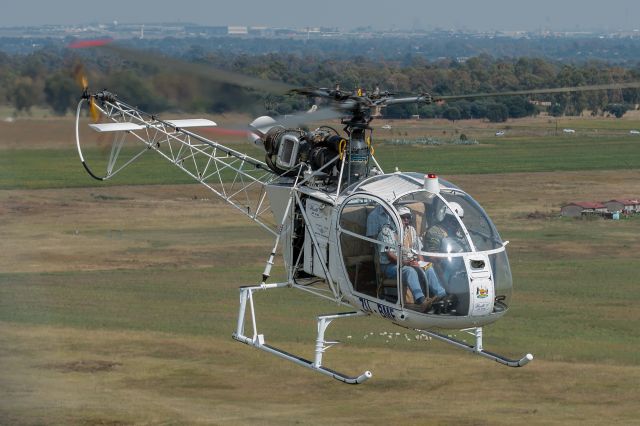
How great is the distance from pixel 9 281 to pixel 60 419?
1616 cm

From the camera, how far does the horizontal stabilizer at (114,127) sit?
78.4 ft

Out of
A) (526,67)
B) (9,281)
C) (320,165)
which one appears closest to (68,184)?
(9,281)

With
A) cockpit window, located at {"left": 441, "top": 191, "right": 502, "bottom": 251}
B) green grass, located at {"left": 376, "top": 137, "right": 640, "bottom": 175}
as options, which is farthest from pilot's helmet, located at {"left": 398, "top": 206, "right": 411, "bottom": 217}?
green grass, located at {"left": 376, "top": 137, "right": 640, "bottom": 175}

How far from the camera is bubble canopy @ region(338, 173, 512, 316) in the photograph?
18.5 meters

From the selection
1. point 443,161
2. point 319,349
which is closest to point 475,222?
point 319,349

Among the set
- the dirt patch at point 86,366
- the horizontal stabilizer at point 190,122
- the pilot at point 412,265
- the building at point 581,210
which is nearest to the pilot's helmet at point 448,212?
the pilot at point 412,265

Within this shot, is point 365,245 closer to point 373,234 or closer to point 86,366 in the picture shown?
point 373,234

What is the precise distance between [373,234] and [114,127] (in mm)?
6863

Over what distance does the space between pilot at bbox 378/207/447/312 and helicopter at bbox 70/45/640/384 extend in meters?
0.01

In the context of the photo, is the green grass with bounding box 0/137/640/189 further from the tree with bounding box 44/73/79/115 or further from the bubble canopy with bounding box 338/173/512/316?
the bubble canopy with bounding box 338/173/512/316

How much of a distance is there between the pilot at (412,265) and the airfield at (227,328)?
16.6ft

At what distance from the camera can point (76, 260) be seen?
45.3 meters

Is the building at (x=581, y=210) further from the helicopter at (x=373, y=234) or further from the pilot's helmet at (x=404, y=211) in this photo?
the pilot's helmet at (x=404, y=211)

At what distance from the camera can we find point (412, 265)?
1870 cm
